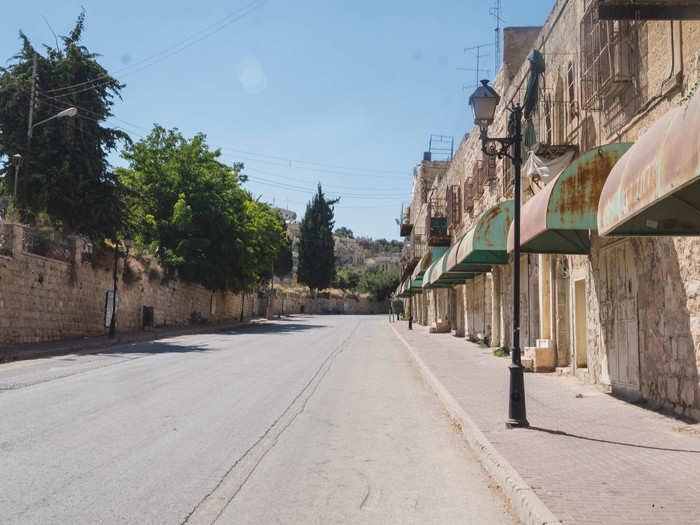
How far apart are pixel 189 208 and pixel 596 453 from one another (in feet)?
115

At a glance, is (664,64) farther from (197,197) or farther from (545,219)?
(197,197)

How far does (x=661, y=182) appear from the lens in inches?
204

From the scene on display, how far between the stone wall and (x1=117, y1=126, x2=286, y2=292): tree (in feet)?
7.10

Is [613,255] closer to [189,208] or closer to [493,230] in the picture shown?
[493,230]

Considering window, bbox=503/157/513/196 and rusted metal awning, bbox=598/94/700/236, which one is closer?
rusted metal awning, bbox=598/94/700/236

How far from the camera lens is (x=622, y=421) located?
8406 mm

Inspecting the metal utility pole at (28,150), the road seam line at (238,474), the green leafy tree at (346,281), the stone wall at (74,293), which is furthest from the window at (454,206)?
the green leafy tree at (346,281)

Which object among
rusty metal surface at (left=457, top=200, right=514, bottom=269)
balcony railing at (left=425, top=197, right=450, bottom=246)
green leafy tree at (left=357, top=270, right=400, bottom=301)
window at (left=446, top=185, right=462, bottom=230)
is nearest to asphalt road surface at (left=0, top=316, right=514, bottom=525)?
rusty metal surface at (left=457, top=200, right=514, bottom=269)

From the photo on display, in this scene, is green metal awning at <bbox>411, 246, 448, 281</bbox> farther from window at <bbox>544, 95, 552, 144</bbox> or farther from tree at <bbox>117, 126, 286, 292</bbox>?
window at <bbox>544, 95, 552, 144</bbox>

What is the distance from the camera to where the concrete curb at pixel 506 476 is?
4.47m

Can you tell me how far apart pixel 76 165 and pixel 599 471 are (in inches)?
1043

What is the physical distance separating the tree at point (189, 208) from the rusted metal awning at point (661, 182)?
34.4m

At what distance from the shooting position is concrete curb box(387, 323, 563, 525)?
4473 mm

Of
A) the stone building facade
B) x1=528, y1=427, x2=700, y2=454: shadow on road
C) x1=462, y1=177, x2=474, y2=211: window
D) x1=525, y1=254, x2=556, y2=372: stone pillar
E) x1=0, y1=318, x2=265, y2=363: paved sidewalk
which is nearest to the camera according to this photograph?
x1=528, y1=427, x2=700, y2=454: shadow on road
